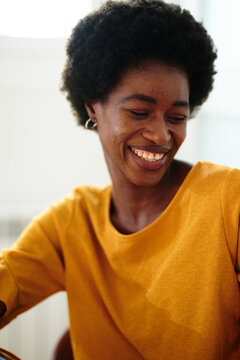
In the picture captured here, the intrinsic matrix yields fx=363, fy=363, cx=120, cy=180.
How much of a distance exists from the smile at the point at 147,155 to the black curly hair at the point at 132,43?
173 mm

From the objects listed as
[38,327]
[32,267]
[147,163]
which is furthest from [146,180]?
[38,327]

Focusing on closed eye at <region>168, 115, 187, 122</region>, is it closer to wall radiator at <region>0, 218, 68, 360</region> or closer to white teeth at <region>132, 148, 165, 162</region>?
white teeth at <region>132, 148, 165, 162</region>

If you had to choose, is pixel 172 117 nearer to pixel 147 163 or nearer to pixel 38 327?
pixel 147 163

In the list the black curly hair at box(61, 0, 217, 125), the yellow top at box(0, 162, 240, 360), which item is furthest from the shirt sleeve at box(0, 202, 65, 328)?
the black curly hair at box(61, 0, 217, 125)

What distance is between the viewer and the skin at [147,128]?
87 centimetres

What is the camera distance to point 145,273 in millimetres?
966

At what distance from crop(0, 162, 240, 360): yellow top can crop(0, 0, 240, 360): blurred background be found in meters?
0.49

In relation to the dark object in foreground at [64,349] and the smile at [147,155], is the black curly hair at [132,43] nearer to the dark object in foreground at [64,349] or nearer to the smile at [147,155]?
the smile at [147,155]

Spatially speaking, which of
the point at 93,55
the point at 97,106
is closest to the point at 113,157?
the point at 97,106

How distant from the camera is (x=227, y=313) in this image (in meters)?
0.89

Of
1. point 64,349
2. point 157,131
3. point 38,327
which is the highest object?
point 157,131

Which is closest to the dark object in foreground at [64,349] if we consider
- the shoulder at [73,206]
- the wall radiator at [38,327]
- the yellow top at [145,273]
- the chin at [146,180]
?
the yellow top at [145,273]

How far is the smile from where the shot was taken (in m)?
0.93

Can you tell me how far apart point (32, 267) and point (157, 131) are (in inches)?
21.8
